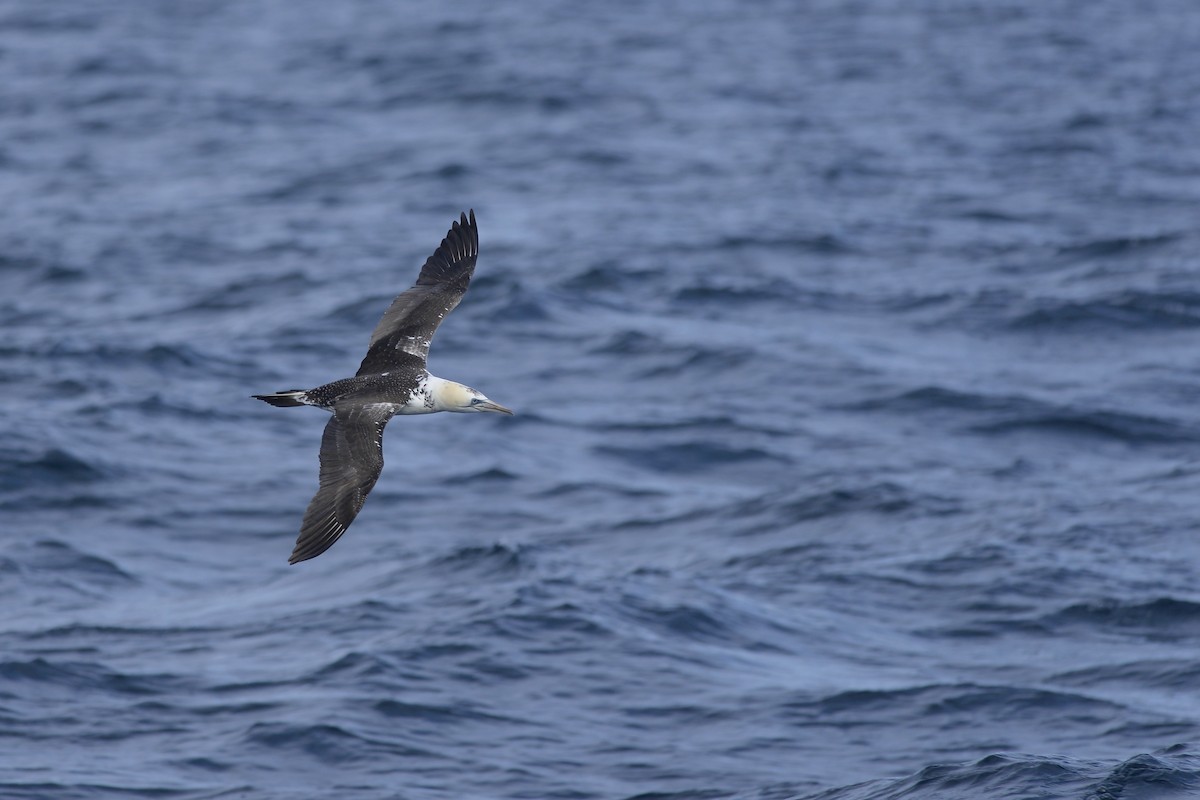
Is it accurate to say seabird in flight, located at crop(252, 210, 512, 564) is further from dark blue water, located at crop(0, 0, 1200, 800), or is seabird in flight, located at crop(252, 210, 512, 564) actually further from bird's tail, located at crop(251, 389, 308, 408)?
dark blue water, located at crop(0, 0, 1200, 800)

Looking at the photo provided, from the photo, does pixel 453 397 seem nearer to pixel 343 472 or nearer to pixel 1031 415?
pixel 343 472

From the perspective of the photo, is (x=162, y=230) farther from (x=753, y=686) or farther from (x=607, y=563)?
(x=753, y=686)

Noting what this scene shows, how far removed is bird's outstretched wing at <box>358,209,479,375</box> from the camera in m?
12.2

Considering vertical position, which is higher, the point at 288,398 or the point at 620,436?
the point at 288,398

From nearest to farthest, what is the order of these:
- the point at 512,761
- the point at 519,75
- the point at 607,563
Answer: the point at 512,761 → the point at 607,563 → the point at 519,75

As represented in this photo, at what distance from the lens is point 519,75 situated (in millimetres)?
34312

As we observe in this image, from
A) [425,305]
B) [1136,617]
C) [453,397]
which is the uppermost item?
[425,305]

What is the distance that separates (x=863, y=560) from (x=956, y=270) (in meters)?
8.39

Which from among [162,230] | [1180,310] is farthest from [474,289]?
[1180,310]

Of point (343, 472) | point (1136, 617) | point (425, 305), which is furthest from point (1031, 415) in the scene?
point (343, 472)

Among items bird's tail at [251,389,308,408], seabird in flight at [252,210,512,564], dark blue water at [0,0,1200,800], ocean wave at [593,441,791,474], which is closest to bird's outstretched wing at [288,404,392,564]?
seabird in flight at [252,210,512,564]

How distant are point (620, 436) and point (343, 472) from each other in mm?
8177

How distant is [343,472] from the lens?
1100 centimetres

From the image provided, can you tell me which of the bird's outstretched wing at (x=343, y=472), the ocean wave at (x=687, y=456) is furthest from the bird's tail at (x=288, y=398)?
the ocean wave at (x=687, y=456)
